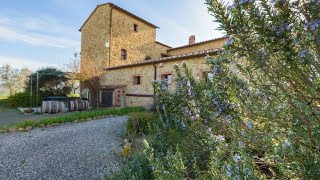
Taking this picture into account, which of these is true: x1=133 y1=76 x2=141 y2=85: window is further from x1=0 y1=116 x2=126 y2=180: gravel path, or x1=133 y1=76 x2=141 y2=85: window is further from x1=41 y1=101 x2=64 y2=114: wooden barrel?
x1=0 y1=116 x2=126 y2=180: gravel path

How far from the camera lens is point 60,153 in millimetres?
4918

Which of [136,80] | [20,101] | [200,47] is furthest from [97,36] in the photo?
[200,47]

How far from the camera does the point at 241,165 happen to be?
1.01m

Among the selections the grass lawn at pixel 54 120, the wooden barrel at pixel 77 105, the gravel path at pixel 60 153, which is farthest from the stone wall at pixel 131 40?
the gravel path at pixel 60 153

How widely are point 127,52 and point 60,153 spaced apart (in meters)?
15.2

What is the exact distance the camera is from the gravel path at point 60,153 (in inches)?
154

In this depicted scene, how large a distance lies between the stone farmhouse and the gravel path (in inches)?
252

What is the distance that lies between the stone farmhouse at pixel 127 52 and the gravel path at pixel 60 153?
640cm

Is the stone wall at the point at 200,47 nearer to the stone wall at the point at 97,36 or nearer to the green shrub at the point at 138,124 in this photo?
the stone wall at the point at 97,36

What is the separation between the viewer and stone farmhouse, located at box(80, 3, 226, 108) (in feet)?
43.9

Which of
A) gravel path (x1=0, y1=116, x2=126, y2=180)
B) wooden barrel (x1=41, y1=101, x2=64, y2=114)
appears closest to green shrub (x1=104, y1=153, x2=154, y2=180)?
gravel path (x1=0, y1=116, x2=126, y2=180)

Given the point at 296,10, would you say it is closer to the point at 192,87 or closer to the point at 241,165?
the point at 241,165

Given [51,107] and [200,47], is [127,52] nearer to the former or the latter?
[200,47]

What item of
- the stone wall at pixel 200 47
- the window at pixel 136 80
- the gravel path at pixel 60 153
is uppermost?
the stone wall at pixel 200 47
